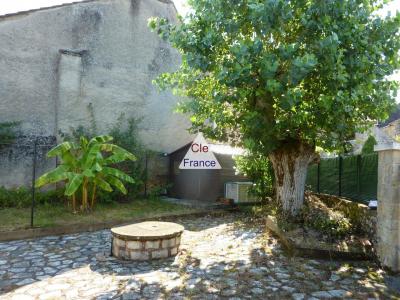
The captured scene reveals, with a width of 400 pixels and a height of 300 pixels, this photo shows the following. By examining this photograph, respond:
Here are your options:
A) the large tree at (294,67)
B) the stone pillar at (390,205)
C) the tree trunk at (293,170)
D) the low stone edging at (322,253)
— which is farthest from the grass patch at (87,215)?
the stone pillar at (390,205)

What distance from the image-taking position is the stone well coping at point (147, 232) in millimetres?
6703

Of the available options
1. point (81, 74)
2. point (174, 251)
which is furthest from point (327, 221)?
point (81, 74)

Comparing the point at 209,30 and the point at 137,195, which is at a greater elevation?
the point at 209,30

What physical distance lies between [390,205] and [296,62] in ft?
10.1

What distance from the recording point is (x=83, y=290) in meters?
5.14

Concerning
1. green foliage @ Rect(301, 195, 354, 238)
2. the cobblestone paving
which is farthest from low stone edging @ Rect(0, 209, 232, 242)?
green foliage @ Rect(301, 195, 354, 238)

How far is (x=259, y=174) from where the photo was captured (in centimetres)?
1272

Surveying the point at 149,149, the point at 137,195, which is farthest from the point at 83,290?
the point at 149,149

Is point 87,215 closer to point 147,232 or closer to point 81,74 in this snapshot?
point 147,232

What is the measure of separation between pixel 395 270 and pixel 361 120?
364cm

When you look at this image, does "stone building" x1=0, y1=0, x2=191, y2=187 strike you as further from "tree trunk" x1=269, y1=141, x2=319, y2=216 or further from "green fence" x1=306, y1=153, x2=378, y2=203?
"tree trunk" x1=269, y1=141, x2=319, y2=216

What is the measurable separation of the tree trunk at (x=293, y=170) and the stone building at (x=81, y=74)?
26.6ft

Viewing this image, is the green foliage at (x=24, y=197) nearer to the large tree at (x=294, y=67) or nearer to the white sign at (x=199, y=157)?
the white sign at (x=199, y=157)

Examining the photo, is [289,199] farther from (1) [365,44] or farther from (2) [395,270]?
(1) [365,44]
